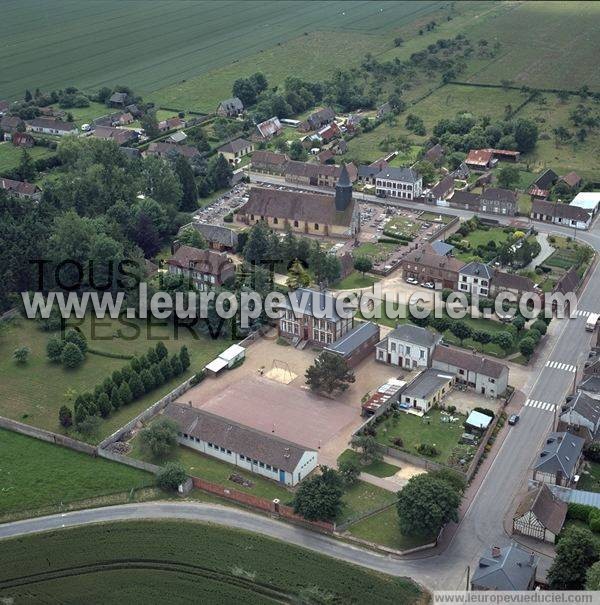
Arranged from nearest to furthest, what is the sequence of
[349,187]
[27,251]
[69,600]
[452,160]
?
1. [69,600]
2. [27,251]
3. [349,187]
4. [452,160]

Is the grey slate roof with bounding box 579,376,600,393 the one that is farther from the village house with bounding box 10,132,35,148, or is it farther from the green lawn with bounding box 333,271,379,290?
the village house with bounding box 10,132,35,148

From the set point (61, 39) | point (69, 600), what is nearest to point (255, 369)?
point (69, 600)

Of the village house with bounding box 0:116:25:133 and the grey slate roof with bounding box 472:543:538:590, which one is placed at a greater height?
the village house with bounding box 0:116:25:133

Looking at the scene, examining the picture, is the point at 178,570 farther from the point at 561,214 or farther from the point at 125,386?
the point at 561,214

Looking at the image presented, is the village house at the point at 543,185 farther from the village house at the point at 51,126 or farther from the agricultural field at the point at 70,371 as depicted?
the village house at the point at 51,126

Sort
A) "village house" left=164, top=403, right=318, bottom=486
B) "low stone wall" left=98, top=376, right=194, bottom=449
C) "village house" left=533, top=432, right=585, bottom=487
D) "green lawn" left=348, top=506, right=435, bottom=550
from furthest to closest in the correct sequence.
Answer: "low stone wall" left=98, top=376, right=194, bottom=449 → "village house" left=164, top=403, right=318, bottom=486 → "village house" left=533, top=432, right=585, bottom=487 → "green lawn" left=348, top=506, right=435, bottom=550

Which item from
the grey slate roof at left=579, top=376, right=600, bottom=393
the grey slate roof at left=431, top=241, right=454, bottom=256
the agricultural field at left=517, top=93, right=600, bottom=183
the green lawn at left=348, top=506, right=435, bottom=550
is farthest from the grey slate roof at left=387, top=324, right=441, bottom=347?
the agricultural field at left=517, top=93, right=600, bottom=183

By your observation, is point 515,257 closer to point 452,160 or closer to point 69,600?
point 452,160
